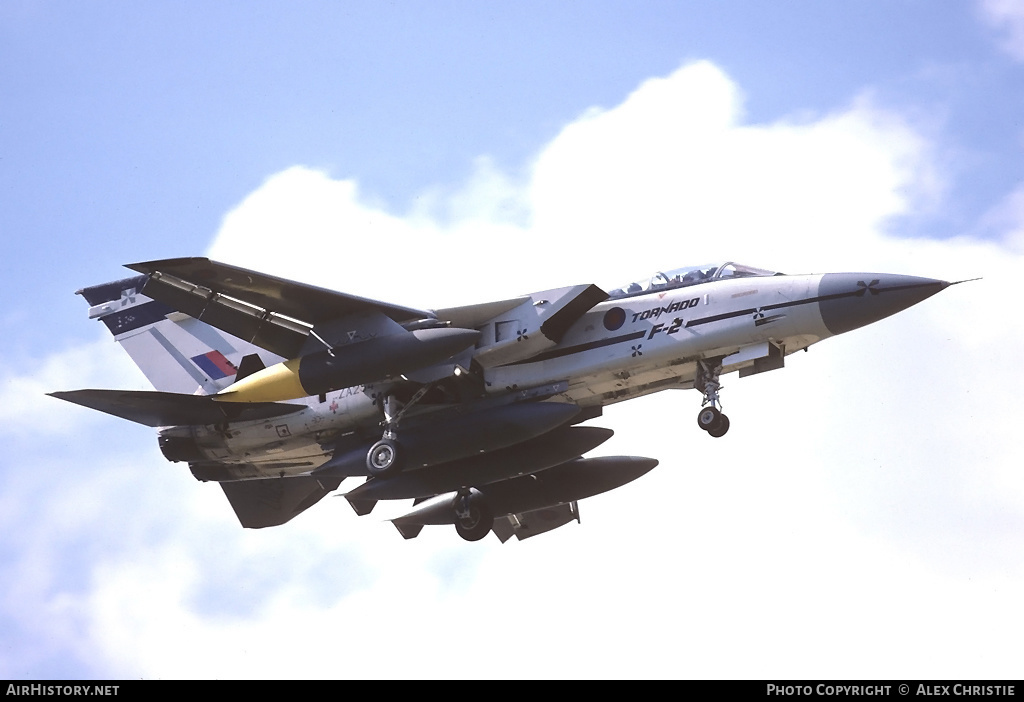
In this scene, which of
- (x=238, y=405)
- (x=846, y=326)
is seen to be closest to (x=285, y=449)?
(x=238, y=405)

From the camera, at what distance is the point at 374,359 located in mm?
17938

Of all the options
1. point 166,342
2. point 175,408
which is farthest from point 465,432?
point 166,342

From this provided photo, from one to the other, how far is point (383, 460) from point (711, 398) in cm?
514

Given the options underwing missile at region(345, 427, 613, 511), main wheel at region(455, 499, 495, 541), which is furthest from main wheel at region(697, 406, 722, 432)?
main wheel at region(455, 499, 495, 541)

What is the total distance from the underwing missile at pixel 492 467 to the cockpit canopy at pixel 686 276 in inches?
105

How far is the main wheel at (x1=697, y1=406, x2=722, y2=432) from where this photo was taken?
57.2ft

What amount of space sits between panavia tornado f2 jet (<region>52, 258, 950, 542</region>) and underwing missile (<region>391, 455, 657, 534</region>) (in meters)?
0.04

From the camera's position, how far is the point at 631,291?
18.6 meters

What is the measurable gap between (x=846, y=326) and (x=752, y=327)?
131 cm

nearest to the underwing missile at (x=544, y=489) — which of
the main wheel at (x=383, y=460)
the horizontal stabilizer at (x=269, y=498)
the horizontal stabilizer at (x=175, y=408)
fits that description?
the horizontal stabilizer at (x=269, y=498)

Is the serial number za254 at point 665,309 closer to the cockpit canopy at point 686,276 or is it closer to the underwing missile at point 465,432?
the cockpit canopy at point 686,276

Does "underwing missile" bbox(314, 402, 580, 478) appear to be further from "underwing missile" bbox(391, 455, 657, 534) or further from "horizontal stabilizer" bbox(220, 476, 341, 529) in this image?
"horizontal stabilizer" bbox(220, 476, 341, 529)

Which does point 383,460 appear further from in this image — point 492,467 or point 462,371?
point 492,467
